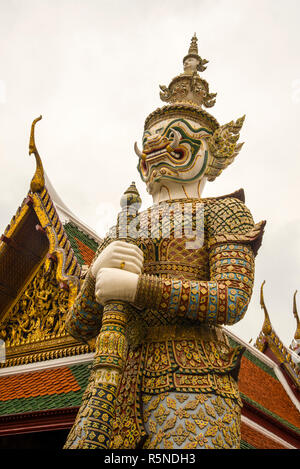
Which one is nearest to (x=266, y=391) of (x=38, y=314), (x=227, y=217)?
(x=38, y=314)

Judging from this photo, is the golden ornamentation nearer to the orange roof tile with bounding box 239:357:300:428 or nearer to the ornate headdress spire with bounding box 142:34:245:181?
the ornate headdress spire with bounding box 142:34:245:181

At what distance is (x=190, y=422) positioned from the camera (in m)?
2.46

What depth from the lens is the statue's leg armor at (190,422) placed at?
2426 millimetres

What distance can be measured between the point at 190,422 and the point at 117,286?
741 mm

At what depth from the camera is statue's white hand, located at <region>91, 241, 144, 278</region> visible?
2.76 meters

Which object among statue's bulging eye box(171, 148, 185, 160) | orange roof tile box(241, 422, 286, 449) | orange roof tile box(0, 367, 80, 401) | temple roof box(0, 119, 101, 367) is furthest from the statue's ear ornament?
orange roof tile box(241, 422, 286, 449)

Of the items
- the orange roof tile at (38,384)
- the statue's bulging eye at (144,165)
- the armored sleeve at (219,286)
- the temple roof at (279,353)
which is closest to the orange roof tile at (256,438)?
A: the orange roof tile at (38,384)

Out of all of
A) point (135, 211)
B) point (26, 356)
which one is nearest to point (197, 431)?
point (135, 211)

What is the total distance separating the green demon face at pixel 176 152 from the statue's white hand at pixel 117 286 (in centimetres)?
96

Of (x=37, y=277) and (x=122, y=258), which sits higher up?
(x=37, y=277)

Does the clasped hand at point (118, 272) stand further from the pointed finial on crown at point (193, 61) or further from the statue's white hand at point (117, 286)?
the pointed finial on crown at point (193, 61)

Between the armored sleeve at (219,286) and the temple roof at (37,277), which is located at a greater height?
the temple roof at (37,277)

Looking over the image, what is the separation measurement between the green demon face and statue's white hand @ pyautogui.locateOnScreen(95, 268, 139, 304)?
96 centimetres

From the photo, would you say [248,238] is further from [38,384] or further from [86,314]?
[38,384]
